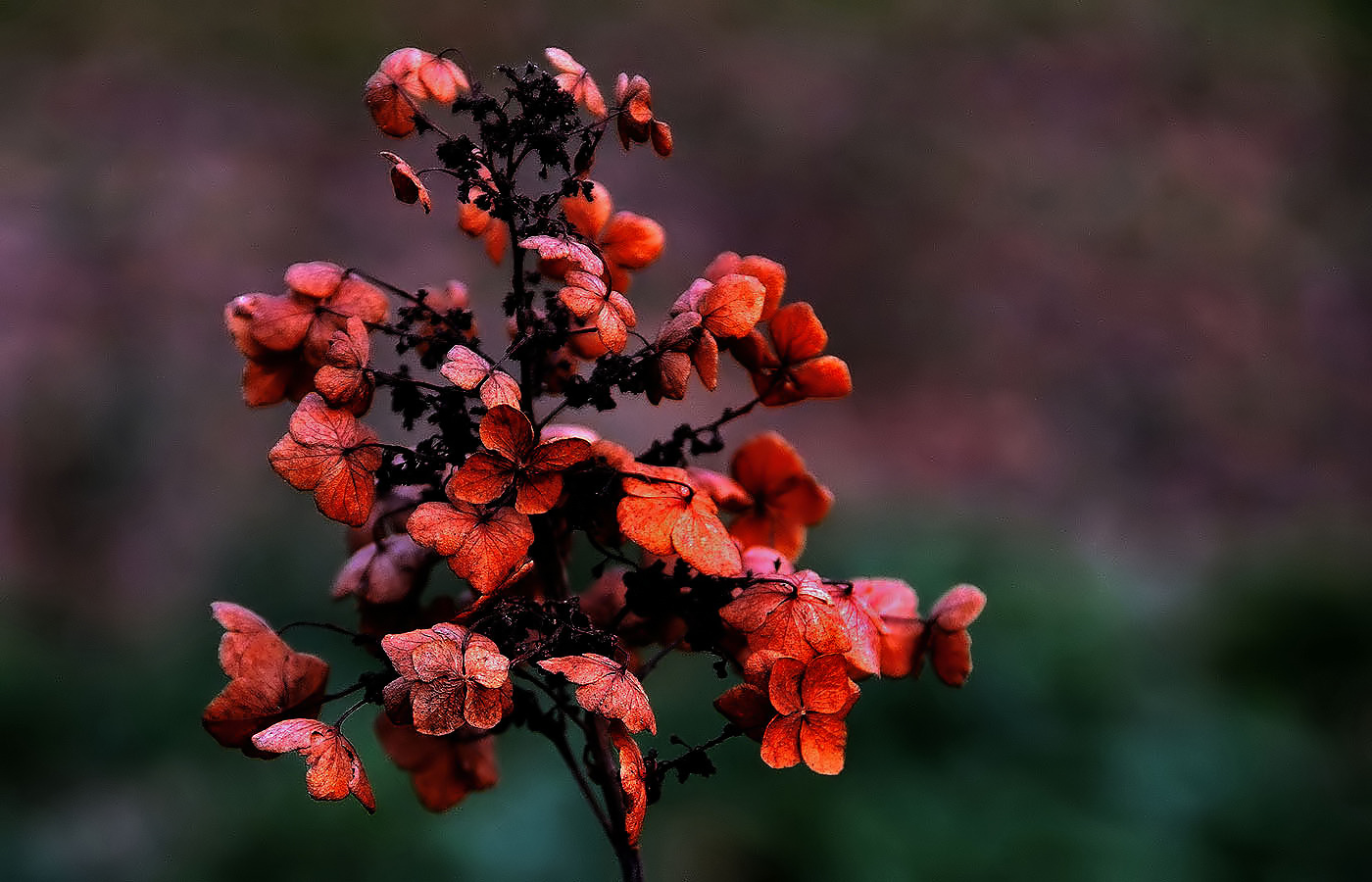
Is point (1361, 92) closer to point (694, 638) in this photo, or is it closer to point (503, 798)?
point (503, 798)

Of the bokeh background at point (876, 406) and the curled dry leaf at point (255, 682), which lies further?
the bokeh background at point (876, 406)

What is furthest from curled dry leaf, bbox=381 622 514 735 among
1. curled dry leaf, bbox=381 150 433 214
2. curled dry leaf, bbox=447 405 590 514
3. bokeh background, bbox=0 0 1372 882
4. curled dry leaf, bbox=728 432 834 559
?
bokeh background, bbox=0 0 1372 882

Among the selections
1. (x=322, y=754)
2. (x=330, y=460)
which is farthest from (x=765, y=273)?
(x=322, y=754)

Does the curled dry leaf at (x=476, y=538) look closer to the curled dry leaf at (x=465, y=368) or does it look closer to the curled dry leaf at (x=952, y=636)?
the curled dry leaf at (x=465, y=368)

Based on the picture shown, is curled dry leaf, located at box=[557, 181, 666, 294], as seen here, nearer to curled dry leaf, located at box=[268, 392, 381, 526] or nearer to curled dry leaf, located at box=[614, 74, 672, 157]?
curled dry leaf, located at box=[614, 74, 672, 157]

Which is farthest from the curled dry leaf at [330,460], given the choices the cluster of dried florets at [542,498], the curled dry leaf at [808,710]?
the curled dry leaf at [808,710]

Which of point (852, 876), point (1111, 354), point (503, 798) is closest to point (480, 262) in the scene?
point (1111, 354)

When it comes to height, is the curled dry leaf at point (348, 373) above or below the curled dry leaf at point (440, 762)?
above

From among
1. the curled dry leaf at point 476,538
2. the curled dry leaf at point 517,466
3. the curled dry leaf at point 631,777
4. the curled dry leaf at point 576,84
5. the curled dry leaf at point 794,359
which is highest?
the curled dry leaf at point 576,84
